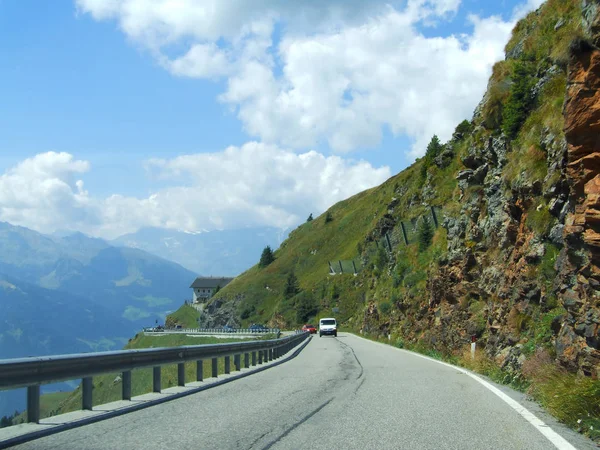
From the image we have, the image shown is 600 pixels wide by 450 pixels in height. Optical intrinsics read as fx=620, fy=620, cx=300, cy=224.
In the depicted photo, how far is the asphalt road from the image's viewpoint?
684 centimetres

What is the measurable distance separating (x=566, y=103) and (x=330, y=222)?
461 feet

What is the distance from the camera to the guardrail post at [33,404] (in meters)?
7.63

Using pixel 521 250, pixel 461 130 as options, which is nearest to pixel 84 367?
pixel 521 250

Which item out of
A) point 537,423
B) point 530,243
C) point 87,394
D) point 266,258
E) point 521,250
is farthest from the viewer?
point 266,258

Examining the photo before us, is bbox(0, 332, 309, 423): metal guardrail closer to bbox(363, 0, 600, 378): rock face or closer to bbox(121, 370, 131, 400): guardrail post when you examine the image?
bbox(121, 370, 131, 400): guardrail post

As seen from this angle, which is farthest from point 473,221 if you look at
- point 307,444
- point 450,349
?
point 307,444

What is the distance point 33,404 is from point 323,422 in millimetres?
3668

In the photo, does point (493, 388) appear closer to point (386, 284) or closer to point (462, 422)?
point (462, 422)

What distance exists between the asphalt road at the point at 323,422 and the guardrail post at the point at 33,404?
2.01 ft

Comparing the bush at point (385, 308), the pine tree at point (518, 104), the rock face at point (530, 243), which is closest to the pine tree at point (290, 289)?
the bush at point (385, 308)

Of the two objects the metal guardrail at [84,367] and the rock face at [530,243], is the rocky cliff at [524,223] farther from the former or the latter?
the metal guardrail at [84,367]

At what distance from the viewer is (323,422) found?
814cm

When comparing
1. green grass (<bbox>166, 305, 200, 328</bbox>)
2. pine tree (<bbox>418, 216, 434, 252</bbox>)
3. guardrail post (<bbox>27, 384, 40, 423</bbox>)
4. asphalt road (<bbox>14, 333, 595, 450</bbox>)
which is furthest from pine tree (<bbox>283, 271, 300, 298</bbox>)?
guardrail post (<bbox>27, 384, 40, 423</bbox>)

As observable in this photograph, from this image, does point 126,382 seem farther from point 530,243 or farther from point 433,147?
point 433,147
